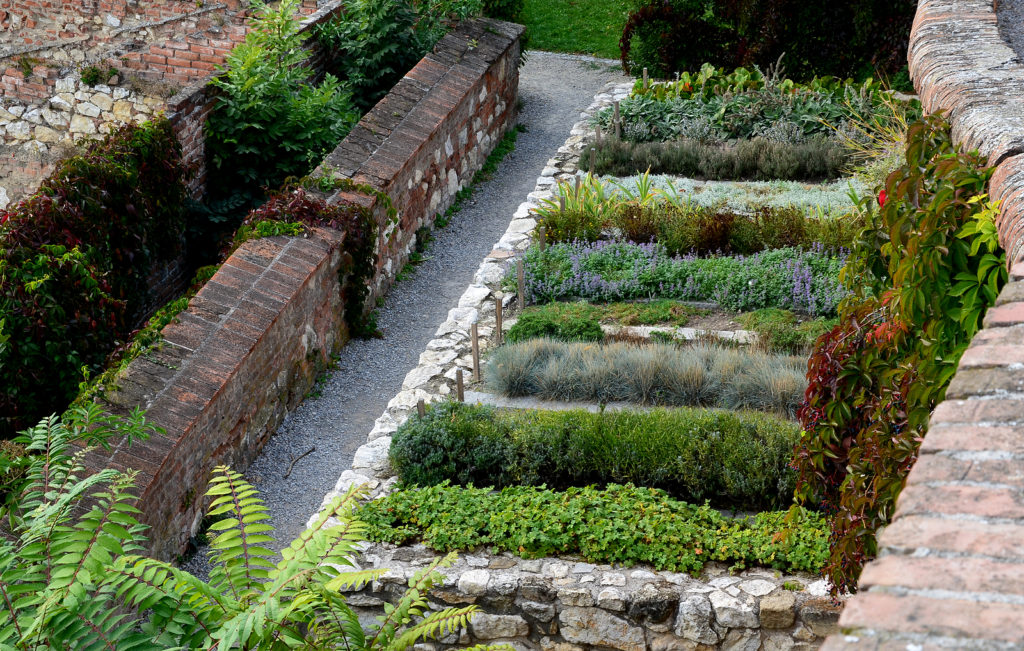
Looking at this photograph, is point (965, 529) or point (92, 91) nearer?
point (965, 529)

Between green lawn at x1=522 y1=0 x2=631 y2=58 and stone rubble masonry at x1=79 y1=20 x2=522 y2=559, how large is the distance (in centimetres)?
671

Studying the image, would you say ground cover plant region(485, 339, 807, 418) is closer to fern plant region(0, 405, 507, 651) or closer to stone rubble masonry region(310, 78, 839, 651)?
stone rubble masonry region(310, 78, 839, 651)

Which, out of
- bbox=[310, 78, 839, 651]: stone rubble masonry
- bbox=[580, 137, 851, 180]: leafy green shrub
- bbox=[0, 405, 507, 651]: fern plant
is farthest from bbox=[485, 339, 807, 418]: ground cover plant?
bbox=[580, 137, 851, 180]: leafy green shrub

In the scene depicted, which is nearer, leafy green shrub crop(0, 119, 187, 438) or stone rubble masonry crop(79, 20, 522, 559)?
stone rubble masonry crop(79, 20, 522, 559)

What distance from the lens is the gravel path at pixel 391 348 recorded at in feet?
21.6

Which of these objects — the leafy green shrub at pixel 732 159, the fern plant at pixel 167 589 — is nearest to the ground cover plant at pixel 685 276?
the leafy green shrub at pixel 732 159

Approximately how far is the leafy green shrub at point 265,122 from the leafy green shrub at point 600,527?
13.9 ft

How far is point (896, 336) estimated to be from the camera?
3.93m

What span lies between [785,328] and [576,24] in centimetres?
1005

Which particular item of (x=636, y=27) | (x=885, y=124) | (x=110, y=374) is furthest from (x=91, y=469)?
(x=636, y=27)

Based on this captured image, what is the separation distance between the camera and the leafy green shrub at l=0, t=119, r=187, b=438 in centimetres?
636

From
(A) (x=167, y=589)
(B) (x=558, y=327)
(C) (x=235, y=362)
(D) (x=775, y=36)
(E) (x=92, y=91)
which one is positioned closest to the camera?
(A) (x=167, y=589)

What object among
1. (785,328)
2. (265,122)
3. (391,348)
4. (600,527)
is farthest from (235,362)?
(785,328)

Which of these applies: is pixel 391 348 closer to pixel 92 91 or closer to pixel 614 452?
pixel 614 452
